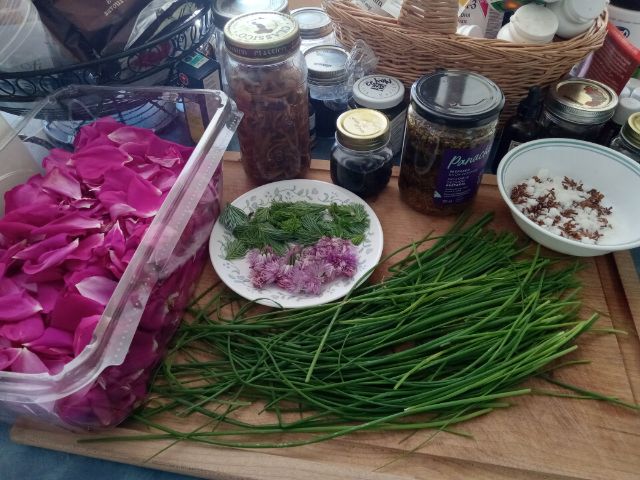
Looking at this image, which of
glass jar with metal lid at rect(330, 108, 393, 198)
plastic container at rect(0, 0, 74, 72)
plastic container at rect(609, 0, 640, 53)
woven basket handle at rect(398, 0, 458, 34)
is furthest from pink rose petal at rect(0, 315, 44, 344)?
plastic container at rect(609, 0, 640, 53)

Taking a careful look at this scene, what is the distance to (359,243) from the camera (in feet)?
2.80

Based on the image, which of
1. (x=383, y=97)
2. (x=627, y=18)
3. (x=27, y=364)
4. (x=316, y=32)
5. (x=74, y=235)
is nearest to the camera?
(x=27, y=364)

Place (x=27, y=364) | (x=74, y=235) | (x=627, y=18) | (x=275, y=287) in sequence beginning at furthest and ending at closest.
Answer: (x=627, y=18), (x=275, y=287), (x=74, y=235), (x=27, y=364)

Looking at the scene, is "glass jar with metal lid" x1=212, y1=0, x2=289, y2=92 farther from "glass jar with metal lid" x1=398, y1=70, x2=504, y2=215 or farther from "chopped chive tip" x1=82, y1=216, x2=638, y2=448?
"chopped chive tip" x1=82, y1=216, x2=638, y2=448

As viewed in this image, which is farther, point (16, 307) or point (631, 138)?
point (631, 138)

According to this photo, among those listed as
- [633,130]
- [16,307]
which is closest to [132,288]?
[16,307]

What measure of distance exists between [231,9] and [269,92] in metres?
0.30

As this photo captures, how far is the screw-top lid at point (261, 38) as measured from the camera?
0.77m

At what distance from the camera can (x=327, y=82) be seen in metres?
0.99

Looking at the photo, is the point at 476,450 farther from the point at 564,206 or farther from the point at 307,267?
the point at 564,206

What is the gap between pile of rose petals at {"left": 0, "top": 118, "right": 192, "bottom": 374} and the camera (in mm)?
612

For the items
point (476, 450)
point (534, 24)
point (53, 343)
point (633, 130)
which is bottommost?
point (476, 450)

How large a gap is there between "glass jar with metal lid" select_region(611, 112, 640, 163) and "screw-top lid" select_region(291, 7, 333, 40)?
0.65 meters

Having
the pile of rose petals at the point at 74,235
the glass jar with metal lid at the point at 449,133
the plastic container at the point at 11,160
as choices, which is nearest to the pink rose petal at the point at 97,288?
the pile of rose petals at the point at 74,235
